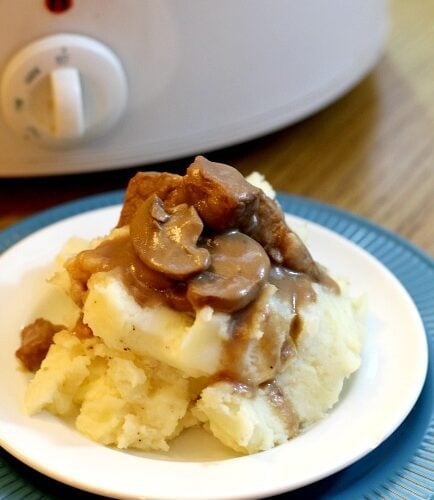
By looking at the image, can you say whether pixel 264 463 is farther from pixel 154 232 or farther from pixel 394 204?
pixel 394 204

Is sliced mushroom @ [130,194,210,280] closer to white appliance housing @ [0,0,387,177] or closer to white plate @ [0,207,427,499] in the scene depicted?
white plate @ [0,207,427,499]

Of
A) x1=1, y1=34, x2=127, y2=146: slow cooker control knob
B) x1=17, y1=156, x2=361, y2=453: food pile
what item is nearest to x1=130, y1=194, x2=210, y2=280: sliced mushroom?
x1=17, y1=156, x2=361, y2=453: food pile

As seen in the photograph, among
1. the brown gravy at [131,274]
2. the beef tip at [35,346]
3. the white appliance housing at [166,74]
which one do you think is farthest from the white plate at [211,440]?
the white appliance housing at [166,74]

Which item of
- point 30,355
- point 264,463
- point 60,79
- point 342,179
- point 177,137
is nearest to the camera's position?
point 264,463

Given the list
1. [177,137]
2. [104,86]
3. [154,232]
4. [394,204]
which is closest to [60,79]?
[104,86]

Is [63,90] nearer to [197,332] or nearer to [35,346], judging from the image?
[35,346]

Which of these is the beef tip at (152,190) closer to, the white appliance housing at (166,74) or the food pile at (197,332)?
the food pile at (197,332)

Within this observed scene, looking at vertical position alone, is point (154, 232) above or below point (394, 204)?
above
